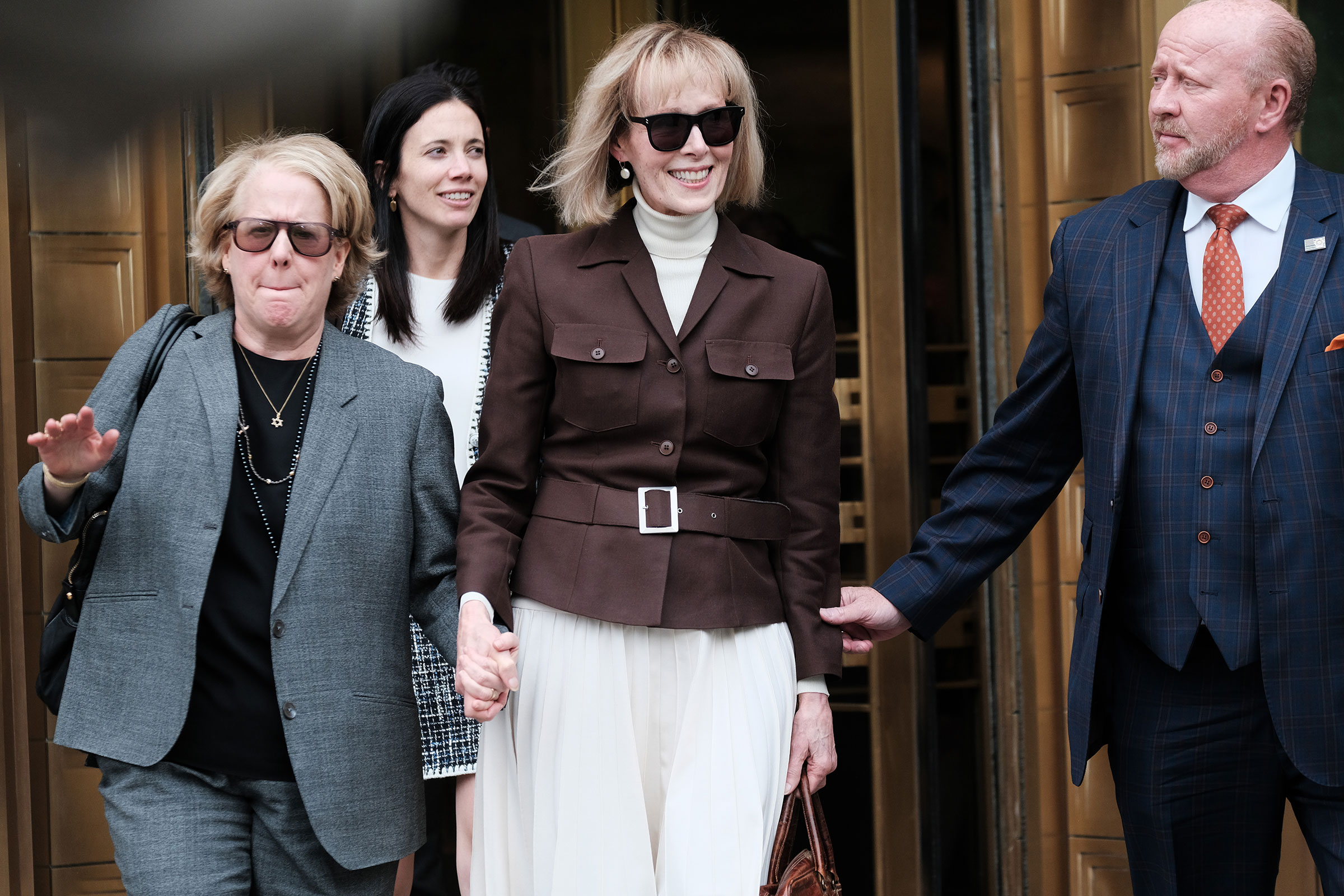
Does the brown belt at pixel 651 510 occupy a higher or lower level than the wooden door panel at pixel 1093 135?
lower

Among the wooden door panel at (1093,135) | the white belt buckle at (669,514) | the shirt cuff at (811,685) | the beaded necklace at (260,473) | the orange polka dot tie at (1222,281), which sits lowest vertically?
the shirt cuff at (811,685)

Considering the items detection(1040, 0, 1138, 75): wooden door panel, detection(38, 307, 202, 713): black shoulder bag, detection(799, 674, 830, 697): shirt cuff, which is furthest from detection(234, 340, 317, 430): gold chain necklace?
detection(1040, 0, 1138, 75): wooden door panel

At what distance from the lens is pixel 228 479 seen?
8.86 ft

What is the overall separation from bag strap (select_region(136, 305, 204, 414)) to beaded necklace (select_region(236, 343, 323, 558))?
0.58 feet

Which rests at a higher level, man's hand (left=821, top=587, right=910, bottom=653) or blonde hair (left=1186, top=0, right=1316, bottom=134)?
blonde hair (left=1186, top=0, right=1316, bottom=134)

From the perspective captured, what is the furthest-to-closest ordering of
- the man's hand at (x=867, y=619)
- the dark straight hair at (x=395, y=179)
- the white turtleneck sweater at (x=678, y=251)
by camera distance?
the dark straight hair at (x=395, y=179) → the man's hand at (x=867, y=619) → the white turtleneck sweater at (x=678, y=251)

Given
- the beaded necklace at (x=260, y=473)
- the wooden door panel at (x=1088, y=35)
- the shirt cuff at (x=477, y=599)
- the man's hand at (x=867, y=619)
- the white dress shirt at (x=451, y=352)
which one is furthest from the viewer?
the wooden door panel at (x=1088, y=35)

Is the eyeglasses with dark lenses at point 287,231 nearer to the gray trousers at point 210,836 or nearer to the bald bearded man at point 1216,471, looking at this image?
the gray trousers at point 210,836

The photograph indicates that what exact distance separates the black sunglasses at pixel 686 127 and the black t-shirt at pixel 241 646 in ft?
3.12

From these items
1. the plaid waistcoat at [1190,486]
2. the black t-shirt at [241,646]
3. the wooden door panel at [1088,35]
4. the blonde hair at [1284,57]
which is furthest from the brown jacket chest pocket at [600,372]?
the wooden door panel at [1088,35]

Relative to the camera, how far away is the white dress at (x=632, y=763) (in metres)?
2.63

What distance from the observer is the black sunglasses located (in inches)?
108

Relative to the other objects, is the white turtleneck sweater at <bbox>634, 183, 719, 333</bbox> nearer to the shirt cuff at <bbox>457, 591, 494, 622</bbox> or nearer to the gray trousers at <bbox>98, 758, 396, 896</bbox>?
the shirt cuff at <bbox>457, 591, 494, 622</bbox>

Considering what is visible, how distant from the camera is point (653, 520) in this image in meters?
2.70
